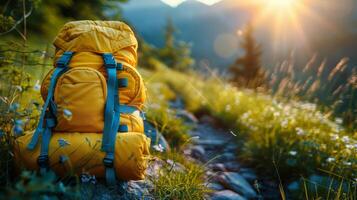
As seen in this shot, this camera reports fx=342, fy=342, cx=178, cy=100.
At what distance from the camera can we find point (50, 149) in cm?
208

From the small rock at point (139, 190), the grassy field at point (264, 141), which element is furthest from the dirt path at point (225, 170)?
the small rock at point (139, 190)

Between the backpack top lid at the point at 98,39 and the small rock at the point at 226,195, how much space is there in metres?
1.28

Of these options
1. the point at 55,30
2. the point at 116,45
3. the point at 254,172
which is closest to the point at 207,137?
the point at 254,172

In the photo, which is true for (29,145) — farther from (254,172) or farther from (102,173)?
(254,172)

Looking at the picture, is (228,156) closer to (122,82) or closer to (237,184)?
(237,184)

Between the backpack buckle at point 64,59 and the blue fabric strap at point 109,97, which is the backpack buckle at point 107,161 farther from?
the backpack buckle at point 64,59

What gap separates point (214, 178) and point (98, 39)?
174 cm

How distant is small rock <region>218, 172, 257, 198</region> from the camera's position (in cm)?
314

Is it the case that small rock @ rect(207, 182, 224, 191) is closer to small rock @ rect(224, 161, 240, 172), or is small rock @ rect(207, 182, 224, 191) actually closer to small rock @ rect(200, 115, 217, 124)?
small rock @ rect(224, 161, 240, 172)

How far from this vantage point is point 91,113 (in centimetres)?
221

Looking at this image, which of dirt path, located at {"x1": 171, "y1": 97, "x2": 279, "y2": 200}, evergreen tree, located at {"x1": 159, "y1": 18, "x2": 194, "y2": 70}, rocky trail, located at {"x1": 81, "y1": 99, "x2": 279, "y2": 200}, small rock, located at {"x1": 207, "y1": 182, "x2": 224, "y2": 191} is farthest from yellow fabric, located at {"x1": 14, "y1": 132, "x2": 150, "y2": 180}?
evergreen tree, located at {"x1": 159, "y1": 18, "x2": 194, "y2": 70}

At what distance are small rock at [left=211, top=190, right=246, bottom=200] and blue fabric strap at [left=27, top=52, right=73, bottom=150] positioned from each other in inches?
56.5

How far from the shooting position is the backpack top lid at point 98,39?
2.48 meters

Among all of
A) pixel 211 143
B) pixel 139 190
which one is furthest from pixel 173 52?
pixel 139 190
